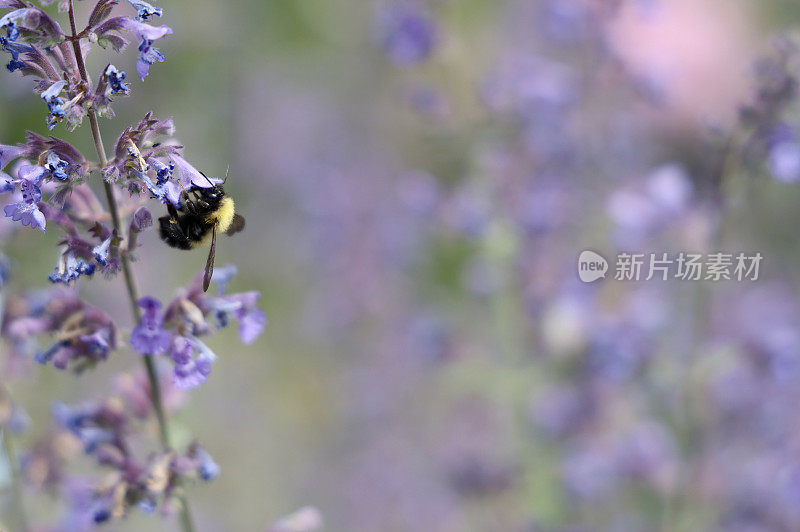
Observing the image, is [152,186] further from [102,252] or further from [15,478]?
[15,478]

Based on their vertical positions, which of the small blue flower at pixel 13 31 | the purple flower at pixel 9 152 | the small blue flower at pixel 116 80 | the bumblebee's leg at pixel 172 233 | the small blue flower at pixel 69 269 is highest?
the bumblebee's leg at pixel 172 233

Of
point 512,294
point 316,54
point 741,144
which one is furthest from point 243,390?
point 741,144

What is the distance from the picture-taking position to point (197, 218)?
8.80 feet

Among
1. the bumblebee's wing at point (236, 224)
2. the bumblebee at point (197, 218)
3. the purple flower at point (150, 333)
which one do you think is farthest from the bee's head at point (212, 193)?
the purple flower at point (150, 333)

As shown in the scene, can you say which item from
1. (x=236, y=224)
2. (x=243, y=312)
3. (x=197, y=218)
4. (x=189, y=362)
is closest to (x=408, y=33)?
(x=236, y=224)

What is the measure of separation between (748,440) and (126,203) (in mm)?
3828

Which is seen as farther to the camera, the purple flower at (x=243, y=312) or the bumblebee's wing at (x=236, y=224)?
the bumblebee's wing at (x=236, y=224)

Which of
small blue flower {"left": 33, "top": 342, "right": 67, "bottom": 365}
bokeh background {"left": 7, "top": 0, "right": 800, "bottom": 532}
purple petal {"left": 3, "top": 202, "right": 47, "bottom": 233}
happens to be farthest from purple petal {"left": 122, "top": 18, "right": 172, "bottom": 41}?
bokeh background {"left": 7, "top": 0, "right": 800, "bottom": 532}

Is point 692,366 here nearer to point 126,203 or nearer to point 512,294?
point 512,294

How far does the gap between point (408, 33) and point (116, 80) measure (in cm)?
267

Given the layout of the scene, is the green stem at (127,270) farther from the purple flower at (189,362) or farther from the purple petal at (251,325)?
the purple petal at (251,325)

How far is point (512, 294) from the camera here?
446 centimetres

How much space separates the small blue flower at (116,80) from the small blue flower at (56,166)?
0.21 metres

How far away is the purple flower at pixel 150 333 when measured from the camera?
207cm
